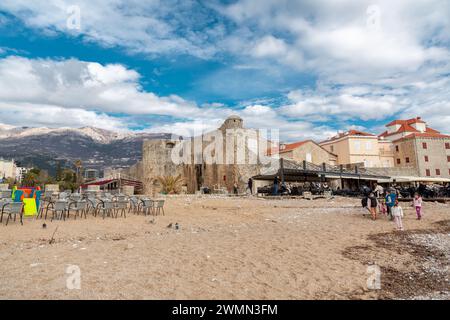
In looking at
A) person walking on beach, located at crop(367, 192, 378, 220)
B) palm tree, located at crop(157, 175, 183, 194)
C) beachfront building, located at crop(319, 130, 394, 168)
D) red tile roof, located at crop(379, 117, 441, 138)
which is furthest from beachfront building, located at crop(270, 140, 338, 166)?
person walking on beach, located at crop(367, 192, 378, 220)

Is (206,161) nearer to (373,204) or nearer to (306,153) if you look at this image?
(306,153)

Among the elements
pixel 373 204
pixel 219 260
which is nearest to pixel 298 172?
pixel 373 204

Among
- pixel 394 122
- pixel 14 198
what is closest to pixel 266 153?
pixel 394 122

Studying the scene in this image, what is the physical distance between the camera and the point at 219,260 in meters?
5.15

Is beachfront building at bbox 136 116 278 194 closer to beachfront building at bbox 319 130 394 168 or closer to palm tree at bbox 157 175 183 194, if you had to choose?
palm tree at bbox 157 175 183 194

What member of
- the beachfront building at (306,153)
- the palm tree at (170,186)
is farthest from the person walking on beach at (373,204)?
the beachfront building at (306,153)

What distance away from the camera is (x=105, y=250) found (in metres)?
5.79

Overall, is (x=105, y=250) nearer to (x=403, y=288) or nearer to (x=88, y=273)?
(x=88, y=273)

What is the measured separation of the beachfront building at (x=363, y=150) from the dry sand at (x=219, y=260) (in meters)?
35.0

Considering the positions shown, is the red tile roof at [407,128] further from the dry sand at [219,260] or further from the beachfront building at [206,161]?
the dry sand at [219,260]

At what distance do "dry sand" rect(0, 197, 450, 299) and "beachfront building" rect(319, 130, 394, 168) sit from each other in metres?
35.0

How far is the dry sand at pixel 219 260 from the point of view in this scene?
3717 mm

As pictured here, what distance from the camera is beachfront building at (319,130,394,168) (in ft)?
137

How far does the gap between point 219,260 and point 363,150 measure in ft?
140
